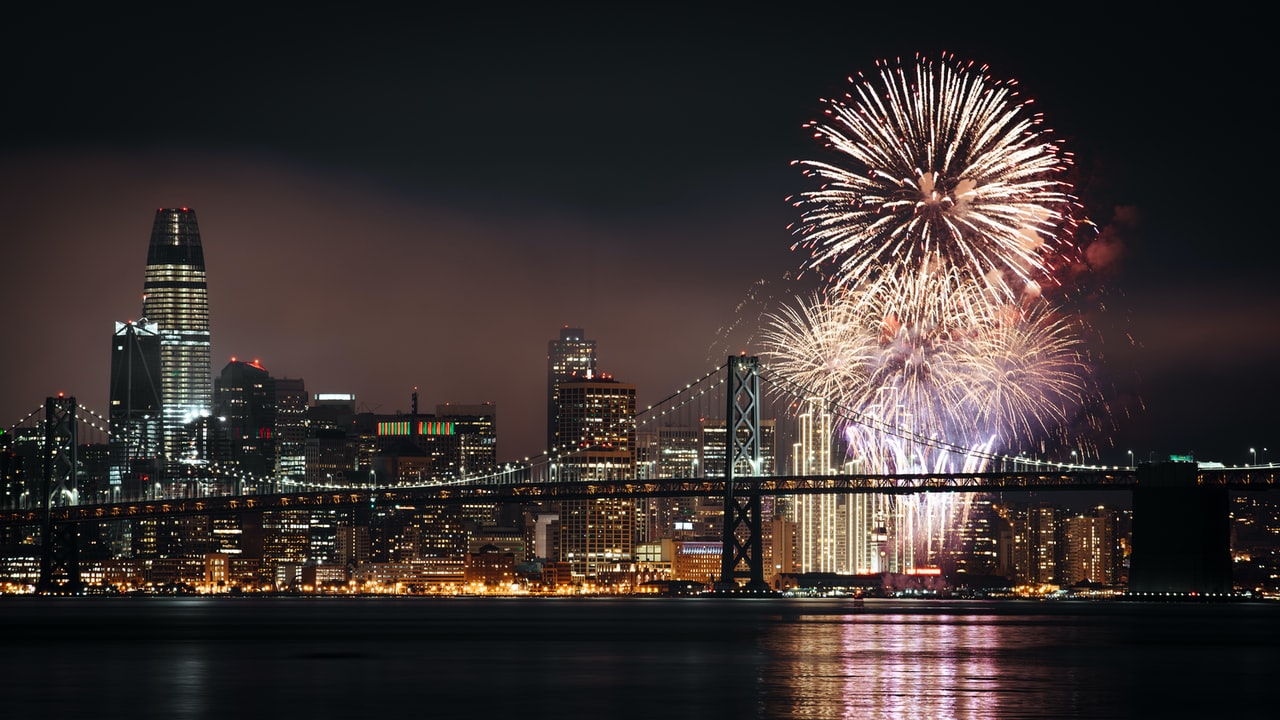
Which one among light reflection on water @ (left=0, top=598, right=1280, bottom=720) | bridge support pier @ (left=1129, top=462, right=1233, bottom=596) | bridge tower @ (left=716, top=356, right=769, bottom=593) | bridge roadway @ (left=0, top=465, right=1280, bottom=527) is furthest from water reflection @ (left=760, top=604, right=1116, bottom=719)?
bridge tower @ (left=716, top=356, right=769, bottom=593)

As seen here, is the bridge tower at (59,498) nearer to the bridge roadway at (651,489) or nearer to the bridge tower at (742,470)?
the bridge roadway at (651,489)

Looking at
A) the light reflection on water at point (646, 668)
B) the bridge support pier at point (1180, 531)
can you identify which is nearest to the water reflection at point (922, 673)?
the light reflection on water at point (646, 668)

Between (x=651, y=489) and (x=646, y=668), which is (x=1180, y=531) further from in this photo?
(x=646, y=668)

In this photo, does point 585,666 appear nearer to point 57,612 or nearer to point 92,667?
point 92,667

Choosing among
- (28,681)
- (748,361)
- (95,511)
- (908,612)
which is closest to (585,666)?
(28,681)

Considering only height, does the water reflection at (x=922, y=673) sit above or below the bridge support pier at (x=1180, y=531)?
below

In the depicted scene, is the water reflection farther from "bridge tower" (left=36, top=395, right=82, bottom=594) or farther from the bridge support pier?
"bridge tower" (left=36, top=395, right=82, bottom=594)
